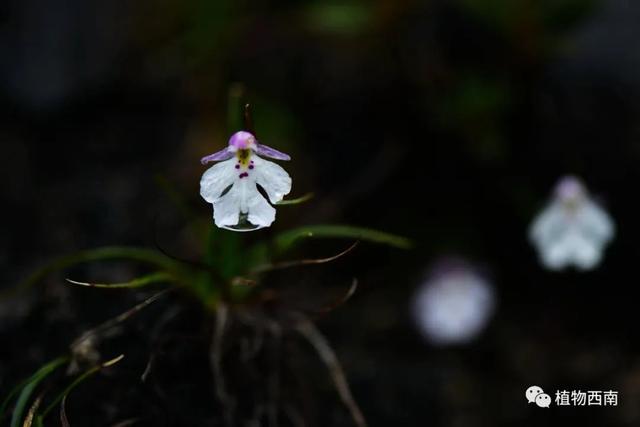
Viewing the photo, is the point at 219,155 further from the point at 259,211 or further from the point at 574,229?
the point at 574,229

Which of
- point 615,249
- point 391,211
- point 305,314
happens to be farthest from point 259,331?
point 615,249

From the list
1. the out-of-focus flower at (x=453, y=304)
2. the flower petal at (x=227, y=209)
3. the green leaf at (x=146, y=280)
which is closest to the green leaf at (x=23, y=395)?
the green leaf at (x=146, y=280)

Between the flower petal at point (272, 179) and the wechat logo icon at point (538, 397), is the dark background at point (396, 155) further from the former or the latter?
the flower petal at point (272, 179)

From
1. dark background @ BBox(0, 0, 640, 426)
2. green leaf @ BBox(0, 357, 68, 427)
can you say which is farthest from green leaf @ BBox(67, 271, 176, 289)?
dark background @ BBox(0, 0, 640, 426)

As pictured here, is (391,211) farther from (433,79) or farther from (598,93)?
(598,93)

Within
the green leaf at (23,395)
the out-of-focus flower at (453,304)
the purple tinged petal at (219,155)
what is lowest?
the green leaf at (23,395)

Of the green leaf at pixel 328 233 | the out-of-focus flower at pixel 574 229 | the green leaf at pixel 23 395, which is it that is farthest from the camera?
the out-of-focus flower at pixel 574 229

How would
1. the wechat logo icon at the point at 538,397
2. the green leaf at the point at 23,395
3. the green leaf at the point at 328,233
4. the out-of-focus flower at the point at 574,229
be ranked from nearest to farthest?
the green leaf at the point at 23,395
the green leaf at the point at 328,233
the out-of-focus flower at the point at 574,229
the wechat logo icon at the point at 538,397

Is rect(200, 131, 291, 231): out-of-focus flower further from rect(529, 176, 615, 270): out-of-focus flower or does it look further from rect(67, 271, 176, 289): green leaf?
rect(529, 176, 615, 270): out-of-focus flower
